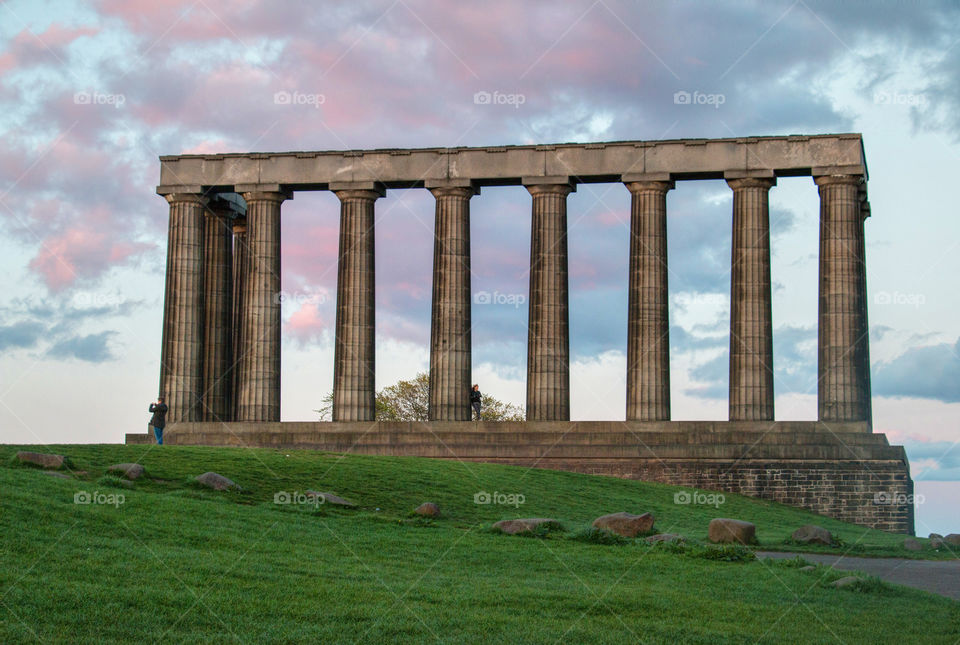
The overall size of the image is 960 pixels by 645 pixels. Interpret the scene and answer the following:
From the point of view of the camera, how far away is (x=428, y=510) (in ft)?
124

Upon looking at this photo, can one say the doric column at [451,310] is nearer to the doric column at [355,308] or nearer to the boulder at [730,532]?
the doric column at [355,308]

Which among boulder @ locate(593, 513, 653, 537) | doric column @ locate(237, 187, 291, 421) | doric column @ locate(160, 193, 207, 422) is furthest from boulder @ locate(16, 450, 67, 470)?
doric column @ locate(160, 193, 207, 422)

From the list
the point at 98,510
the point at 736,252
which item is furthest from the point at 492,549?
the point at 736,252

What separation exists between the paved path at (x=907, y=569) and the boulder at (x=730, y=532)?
1.08 m

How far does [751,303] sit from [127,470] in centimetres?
3566

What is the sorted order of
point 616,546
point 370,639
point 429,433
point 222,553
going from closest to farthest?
point 370,639 → point 222,553 → point 616,546 → point 429,433

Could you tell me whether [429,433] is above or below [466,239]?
below

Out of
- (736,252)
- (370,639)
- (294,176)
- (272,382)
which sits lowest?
(370,639)

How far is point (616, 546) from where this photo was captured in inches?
1299

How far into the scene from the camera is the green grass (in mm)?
21391

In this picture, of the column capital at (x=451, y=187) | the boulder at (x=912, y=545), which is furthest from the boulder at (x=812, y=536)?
the column capital at (x=451, y=187)

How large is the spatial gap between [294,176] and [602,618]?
49.0 metres

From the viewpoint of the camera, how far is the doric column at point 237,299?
70438 millimetres

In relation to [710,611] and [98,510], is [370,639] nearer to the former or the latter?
[710,611]
